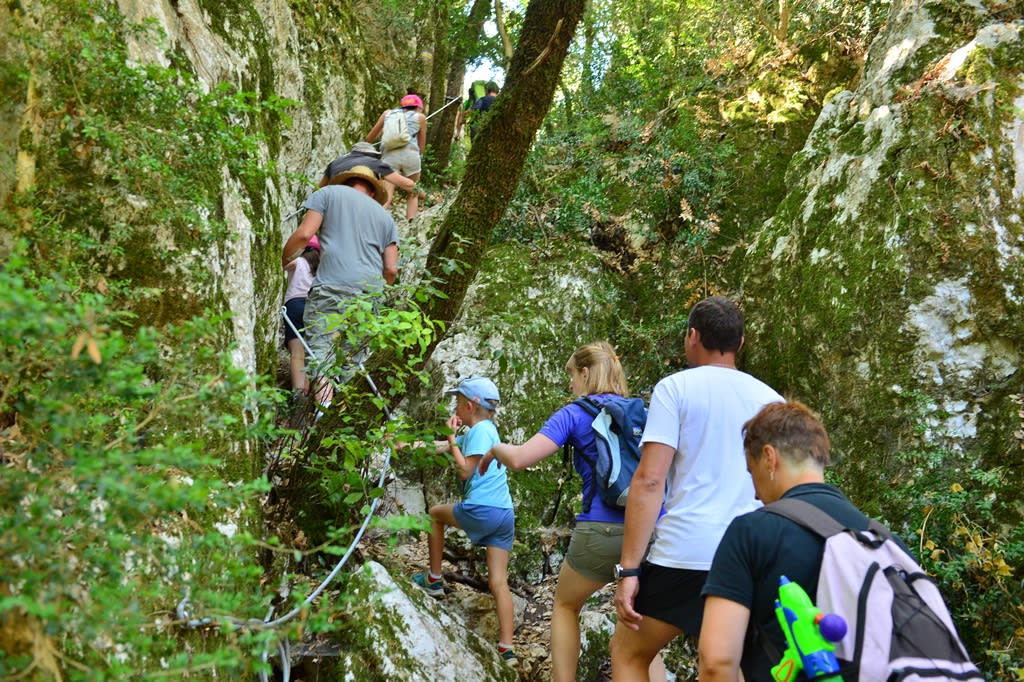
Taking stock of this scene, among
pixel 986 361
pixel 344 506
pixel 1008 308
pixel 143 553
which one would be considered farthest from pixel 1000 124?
pixel 143 553

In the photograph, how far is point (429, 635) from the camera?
4.56 metres

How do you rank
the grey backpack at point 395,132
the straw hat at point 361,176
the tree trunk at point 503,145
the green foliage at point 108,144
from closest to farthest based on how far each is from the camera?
1. the green foliage at point 108,144
2. the tree trunk at point 503,145
3. the straw hat at point 361,176
4. the grey backpack at point 395,132

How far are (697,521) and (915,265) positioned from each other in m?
4.17

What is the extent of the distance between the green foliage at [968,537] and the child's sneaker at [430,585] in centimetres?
321

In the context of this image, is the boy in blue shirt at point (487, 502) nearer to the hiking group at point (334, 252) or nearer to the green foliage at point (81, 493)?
the hiking group at point (334, 252)

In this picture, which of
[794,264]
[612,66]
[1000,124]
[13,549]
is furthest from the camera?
[612,66]

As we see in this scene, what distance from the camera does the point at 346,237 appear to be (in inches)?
245

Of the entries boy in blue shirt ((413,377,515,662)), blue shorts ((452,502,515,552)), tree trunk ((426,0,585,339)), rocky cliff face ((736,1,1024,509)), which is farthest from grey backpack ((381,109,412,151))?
blue shorts ((452,502,515,552))

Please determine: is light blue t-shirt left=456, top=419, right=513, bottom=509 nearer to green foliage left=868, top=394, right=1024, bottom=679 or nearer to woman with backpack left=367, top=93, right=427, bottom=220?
green foliage left=868, top=394, right=1024, bottom=679

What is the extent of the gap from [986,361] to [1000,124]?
2134 millimetres

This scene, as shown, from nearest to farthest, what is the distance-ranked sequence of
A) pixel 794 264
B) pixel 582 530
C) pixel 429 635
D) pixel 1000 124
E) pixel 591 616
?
pixel 582 530 < pixel 429 635 < pixel 591 616 < pixel 1000 124 < pixel 794 264

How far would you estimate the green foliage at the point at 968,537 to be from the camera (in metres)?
4.56

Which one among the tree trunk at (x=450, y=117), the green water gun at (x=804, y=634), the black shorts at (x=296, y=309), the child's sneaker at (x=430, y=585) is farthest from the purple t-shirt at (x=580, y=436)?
the tree trunk at (x=450, y=117)

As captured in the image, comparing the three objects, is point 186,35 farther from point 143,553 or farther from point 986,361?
point 986,361
